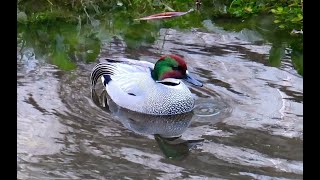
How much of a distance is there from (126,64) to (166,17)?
2556 mm

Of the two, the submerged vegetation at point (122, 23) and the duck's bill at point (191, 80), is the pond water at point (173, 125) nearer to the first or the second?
the submerged vegetation at point (122, 23)

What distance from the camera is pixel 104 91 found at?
19.4ft

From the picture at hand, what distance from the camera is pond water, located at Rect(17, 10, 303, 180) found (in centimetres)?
442

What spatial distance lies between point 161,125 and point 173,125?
0.10 m

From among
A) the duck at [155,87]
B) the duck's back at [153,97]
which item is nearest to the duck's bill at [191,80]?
the duck at [155,87]

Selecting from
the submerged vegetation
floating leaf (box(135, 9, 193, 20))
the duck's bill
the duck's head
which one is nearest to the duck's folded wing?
the duck's head

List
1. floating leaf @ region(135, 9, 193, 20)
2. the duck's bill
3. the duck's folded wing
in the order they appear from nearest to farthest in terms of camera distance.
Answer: the duck's bill, the duck's folded wing, floating leaf @ region(135, 9, 193, 20)

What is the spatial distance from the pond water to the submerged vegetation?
15 cm

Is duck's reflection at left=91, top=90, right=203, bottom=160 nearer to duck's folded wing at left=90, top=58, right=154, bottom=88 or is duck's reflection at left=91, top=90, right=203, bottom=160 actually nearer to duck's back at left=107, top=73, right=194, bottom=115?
duck's back at left=107, top=73, right=194, bottom=115

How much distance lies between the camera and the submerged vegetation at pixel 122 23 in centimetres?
695

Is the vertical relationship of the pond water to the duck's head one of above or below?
below

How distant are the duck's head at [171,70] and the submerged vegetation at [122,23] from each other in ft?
3.98
